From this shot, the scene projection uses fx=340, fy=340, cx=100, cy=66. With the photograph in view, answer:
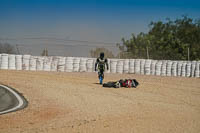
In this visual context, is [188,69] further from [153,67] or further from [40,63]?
[40,63]

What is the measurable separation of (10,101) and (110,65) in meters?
14.8

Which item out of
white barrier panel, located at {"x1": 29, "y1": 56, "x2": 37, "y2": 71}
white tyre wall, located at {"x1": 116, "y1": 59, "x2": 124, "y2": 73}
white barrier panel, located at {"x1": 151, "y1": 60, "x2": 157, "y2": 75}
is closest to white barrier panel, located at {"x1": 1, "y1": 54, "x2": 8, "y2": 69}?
white barrier panel, located at {"x1": 29, "y1": 56, "x2": 37, "y2": 71}

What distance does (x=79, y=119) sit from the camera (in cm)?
816

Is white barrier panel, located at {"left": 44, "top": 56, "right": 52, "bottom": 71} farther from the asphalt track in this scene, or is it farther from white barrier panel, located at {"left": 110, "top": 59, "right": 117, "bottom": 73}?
the asphalt track

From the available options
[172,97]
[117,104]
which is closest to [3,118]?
[117,104]

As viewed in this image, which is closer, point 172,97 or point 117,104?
point 117,104

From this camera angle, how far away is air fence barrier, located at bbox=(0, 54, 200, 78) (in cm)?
2322

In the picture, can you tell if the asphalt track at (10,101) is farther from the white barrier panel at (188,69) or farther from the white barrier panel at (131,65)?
the white barrier panel at (188,69)

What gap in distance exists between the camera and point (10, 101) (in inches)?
438

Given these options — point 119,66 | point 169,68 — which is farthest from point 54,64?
point 169,68

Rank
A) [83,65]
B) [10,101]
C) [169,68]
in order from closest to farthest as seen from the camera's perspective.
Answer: [10,101], [83,65], [169,68]

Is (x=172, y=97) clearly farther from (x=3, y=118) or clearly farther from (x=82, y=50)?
(x=82, y=50)

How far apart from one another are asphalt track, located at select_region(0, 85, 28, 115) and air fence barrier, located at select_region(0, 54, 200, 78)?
9.49 m

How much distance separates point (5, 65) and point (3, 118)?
15.2 m
